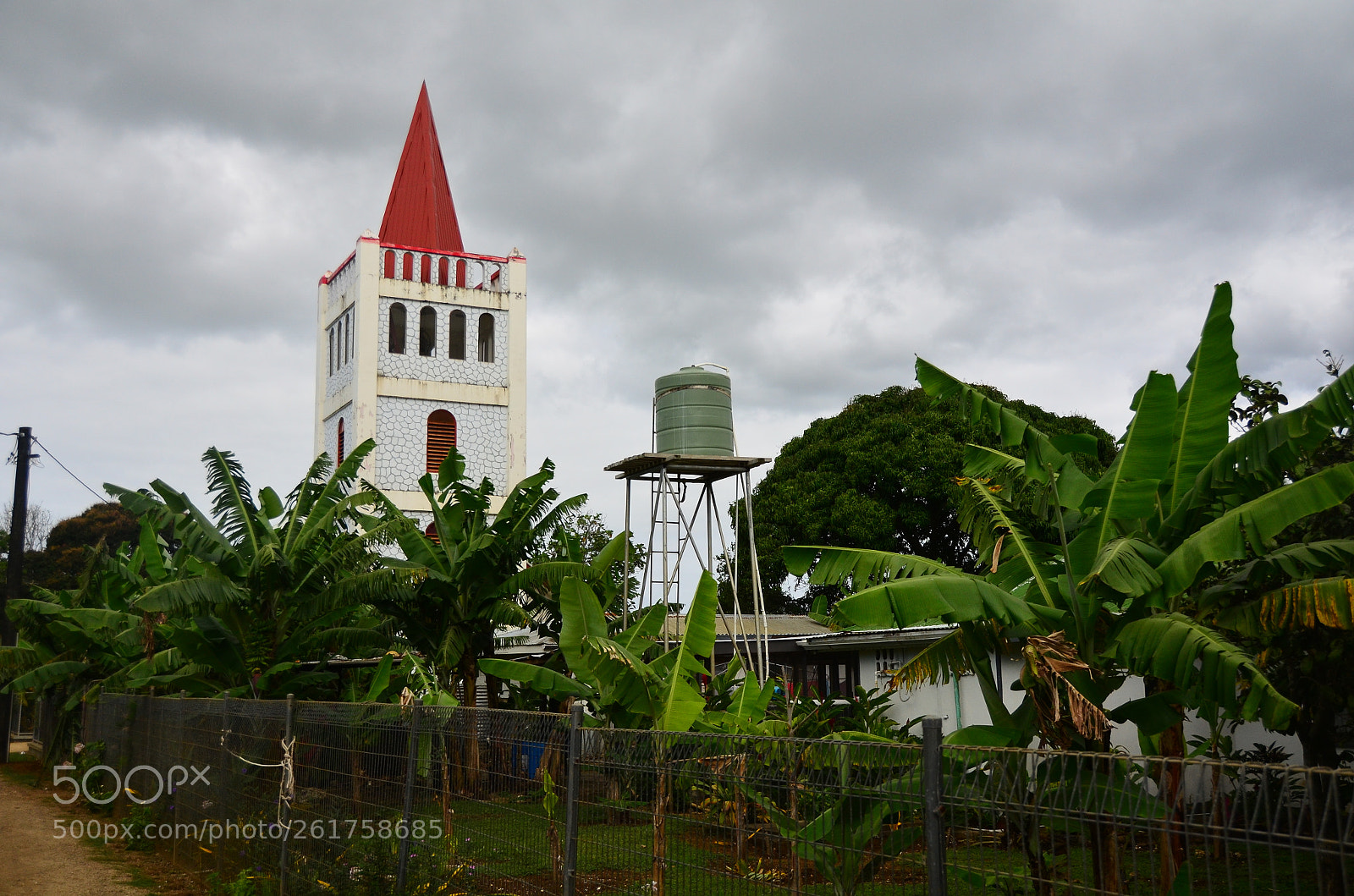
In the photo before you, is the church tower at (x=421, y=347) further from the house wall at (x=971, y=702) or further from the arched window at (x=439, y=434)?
the house wall at (x=971, y=702)

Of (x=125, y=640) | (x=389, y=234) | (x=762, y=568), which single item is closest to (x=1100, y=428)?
(x=762, y=568)

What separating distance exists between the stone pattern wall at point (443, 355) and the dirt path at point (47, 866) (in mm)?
17539

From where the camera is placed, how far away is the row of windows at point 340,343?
110 feet

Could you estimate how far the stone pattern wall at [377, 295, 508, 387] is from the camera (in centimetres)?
3272

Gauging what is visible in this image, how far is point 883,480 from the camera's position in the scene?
3331 cm

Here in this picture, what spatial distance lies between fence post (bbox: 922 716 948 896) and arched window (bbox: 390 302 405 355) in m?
31.1

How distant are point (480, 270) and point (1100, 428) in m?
20.5

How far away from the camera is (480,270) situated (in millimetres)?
34688

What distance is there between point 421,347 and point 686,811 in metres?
30.3

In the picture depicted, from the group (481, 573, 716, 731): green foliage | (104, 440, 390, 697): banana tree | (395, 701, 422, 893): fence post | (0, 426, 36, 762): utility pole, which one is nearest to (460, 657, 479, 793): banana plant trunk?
(395, 701, 422, 893): fence post

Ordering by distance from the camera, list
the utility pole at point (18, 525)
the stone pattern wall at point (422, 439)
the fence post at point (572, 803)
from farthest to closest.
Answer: the stone pattern wall at point (422, 439) → the utility pole at point (18, 525) → the fence post at point (572, 803)

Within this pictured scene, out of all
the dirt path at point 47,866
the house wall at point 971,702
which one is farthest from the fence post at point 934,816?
the house wall at point 971,702

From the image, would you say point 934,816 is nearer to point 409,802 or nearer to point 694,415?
point 409,802

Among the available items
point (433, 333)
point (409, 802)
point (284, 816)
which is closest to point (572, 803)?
point (409, 802)
